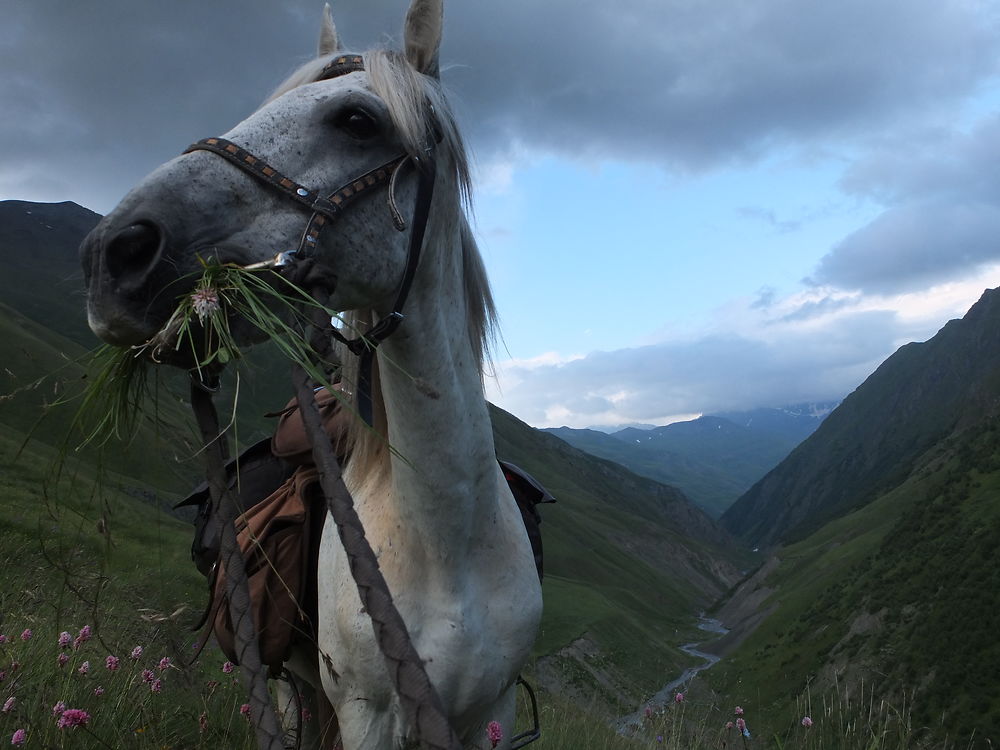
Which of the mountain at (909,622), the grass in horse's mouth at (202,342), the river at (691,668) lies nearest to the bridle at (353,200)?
the grass in horse's mouth at (202,342)

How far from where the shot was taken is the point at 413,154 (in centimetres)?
294

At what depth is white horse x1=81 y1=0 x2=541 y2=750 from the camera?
2381 mm

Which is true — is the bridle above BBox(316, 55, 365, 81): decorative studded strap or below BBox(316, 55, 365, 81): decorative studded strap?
below

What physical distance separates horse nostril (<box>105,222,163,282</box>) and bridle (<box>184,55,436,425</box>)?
0.29 meters

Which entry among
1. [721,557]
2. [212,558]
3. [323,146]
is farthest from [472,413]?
[721,557]

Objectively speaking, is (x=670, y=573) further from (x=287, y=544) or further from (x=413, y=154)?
(x=413, y=154)

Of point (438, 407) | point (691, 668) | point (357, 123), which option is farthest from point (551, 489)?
point (357, 123)

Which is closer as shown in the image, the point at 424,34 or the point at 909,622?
the point at 424,34

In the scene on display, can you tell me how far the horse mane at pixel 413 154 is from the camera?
115 inches

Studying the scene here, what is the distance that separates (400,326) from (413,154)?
28.4 inches

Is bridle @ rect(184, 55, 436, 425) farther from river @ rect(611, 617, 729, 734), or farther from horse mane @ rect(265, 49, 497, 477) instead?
river @ rect(611, 617, 729, 734)

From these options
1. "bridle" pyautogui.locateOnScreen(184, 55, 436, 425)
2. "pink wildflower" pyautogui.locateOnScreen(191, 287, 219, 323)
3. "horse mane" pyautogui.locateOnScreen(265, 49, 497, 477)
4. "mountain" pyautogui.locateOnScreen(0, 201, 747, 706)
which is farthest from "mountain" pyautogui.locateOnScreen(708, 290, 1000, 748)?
"pink wildflower" pyautogui.locateOnScreen(191, 287, 219, 323)

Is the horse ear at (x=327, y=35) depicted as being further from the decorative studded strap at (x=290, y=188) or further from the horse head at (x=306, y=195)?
the decorative studded strap at (x=290, y=188)

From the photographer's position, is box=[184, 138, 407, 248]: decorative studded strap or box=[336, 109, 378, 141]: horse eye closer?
box=[184, 138, 407, 248]: decorative studded strap
